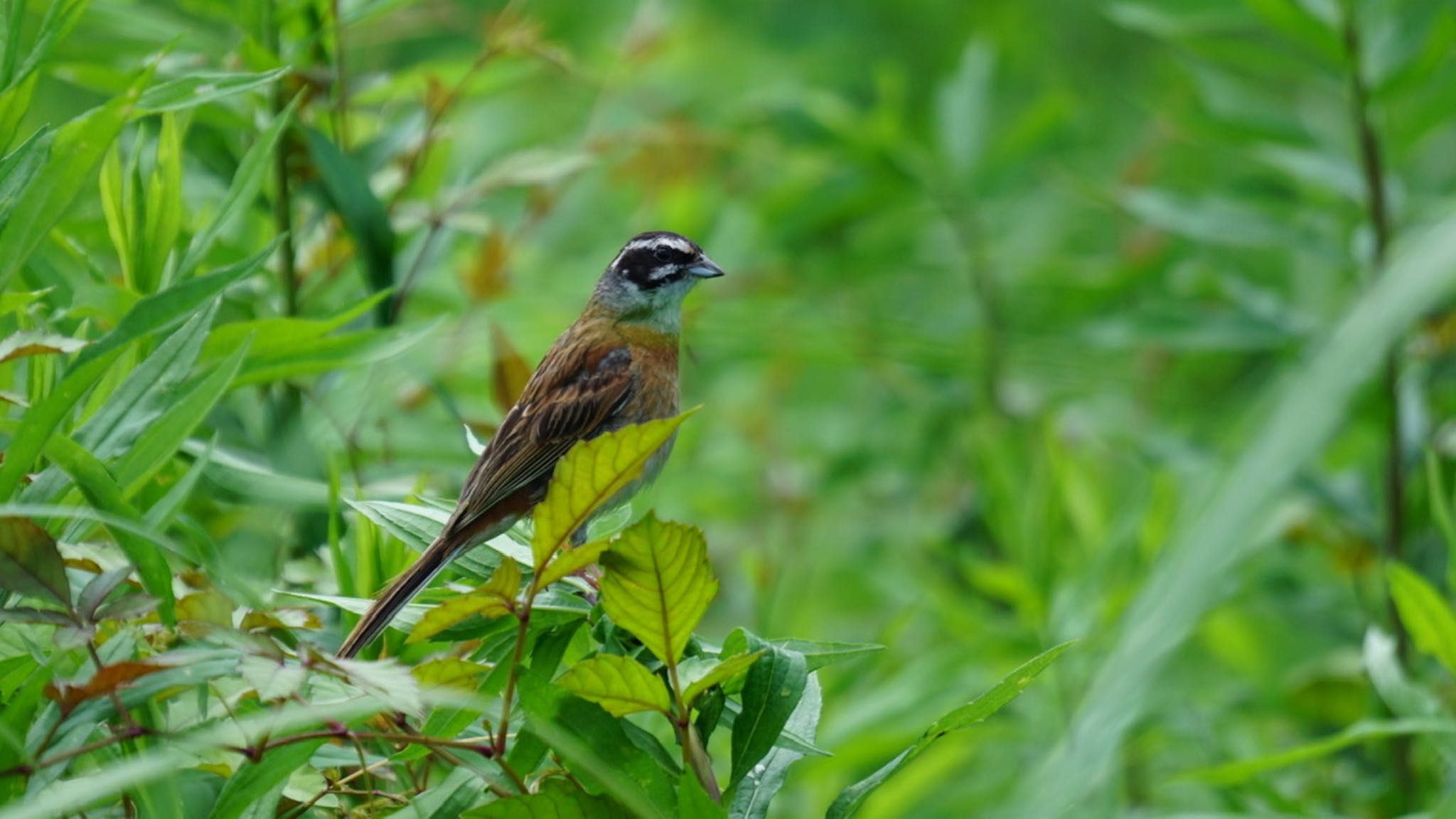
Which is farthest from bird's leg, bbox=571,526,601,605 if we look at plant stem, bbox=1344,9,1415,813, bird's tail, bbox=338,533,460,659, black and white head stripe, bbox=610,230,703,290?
plant stem, bbox=1344,9,1415,813

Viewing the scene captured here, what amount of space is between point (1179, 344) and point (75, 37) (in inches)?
105

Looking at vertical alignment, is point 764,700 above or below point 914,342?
above

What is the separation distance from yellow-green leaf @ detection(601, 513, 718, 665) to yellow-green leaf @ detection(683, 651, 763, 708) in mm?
33

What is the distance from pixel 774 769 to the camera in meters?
1.57

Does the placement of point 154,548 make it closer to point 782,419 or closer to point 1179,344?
point 1179,344

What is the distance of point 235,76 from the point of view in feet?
5.79

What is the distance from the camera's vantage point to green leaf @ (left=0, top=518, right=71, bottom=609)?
130cm

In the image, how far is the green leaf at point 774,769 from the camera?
1535 millimetres

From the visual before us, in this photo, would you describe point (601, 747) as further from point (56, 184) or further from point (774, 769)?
point (56, 184)

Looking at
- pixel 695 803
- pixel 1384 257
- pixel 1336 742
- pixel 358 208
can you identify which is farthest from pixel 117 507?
pixel 1384 257

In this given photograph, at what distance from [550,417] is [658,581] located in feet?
4.70

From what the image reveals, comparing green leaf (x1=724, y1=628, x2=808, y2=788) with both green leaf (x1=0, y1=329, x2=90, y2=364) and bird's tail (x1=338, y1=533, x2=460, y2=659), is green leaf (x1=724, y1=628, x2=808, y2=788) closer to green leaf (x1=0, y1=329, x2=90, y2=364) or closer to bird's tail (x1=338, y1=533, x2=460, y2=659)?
bird's tail (x1=338, y1=533, x2=460, y2=659)

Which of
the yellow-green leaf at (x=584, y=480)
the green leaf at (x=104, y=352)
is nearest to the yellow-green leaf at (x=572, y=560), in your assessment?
the yellow-green leaf at (x=584, y=480)

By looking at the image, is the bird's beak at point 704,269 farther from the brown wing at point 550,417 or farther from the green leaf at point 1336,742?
the green leaf at point 1336,742
